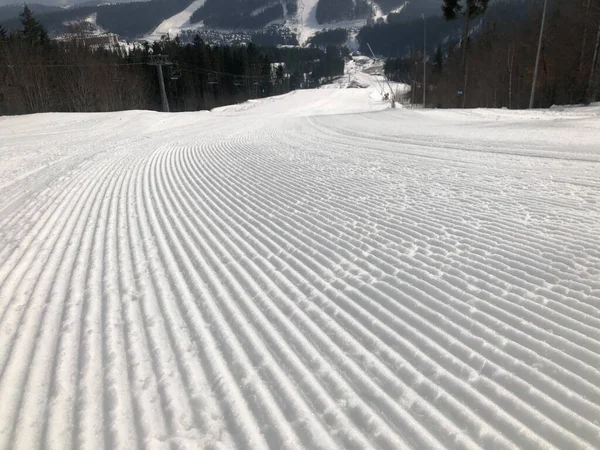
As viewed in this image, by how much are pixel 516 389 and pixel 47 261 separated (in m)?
5.33

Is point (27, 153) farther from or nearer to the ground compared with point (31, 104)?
nearer to the ground

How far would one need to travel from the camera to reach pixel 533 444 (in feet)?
6.37

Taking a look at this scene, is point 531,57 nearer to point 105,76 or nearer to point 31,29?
point 105,76

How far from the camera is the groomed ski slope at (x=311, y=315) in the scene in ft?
7.13

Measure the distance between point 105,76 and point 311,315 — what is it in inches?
1825

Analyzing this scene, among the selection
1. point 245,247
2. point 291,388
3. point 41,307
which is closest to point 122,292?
point 41,307

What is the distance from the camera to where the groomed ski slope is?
2.17 metres

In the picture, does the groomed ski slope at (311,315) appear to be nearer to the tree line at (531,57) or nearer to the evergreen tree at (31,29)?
the tree line at (531,57)

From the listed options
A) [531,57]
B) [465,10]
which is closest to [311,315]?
[531,57]

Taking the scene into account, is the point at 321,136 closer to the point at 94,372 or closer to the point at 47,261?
the point at 47,261

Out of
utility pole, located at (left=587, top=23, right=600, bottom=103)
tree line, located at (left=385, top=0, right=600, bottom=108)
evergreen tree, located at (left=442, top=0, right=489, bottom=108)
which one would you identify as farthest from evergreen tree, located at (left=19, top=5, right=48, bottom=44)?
utility pole, located at (left=587, top=23, right=600, bottom=103)

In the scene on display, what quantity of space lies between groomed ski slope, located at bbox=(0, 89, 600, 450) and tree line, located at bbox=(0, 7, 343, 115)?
34723mm

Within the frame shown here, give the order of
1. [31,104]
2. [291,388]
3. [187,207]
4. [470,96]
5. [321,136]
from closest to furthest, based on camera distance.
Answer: [291,388], [187,207], [321,136], [31,104], [470,96]

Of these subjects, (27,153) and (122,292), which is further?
(27,153)
